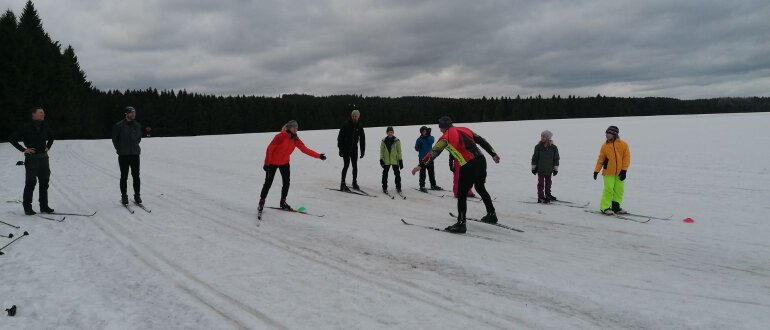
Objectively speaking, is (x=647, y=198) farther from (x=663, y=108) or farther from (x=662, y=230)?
(x=663, y=108)

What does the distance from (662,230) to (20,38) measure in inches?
1745

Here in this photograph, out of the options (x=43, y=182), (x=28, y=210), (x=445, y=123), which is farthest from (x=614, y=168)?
(x=28, y=210)

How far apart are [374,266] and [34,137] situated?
6671 millimetres

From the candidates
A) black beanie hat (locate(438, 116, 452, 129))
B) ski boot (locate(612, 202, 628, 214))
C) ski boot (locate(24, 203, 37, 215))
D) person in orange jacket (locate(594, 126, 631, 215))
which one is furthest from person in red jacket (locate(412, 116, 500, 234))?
ski boot (locate(24, 203, 37, 215))

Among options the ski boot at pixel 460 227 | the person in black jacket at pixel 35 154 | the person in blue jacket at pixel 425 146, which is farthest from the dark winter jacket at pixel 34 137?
the person in blue jacket at pixel 425 146

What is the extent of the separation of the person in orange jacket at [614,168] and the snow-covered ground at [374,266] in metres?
0.66

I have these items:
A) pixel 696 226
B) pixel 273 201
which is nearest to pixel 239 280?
pixel 273 201

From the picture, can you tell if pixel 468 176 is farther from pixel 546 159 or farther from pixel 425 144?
pixel 425 144

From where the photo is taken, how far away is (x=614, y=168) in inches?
365

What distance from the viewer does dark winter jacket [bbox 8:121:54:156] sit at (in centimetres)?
758

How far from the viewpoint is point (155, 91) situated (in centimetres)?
8681

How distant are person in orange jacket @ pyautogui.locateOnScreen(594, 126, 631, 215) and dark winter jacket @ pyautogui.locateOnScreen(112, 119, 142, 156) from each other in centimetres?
949

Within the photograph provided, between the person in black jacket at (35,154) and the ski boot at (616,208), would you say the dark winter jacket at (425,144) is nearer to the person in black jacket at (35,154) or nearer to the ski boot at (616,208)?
the ski boot at (616,208)

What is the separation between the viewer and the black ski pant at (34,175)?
777 cm
